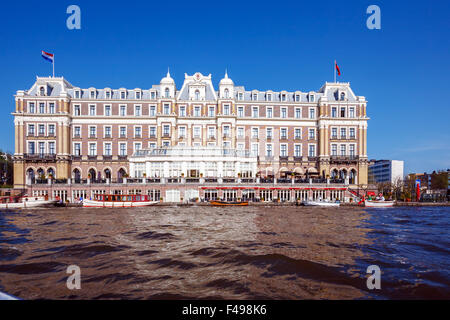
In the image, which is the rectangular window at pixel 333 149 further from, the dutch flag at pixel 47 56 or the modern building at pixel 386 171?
the modern building at pixel 386 171

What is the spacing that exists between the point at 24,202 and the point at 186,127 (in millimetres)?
28424

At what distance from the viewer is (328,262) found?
10891 millimetres

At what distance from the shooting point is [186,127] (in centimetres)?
4991

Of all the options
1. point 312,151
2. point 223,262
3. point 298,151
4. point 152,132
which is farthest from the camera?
point 312,151

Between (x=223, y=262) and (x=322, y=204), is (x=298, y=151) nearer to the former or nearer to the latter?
(x=322, y=204)

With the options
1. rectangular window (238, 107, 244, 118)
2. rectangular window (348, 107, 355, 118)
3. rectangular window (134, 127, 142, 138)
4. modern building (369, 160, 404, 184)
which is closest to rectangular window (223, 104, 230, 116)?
rectangular window (238, 107, 244, 118)

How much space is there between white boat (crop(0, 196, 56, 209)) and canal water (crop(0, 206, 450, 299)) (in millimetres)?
18684

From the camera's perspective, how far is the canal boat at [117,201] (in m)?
33.2

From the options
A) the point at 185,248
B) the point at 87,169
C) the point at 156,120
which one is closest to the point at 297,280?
the point at 185,248

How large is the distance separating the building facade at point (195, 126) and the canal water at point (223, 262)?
32257mm

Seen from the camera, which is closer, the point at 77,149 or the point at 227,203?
the point at 227,203

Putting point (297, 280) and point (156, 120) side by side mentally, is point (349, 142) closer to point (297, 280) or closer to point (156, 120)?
point (156, 120)

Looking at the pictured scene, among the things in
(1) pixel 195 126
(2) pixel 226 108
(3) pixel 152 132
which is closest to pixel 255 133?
(2) pixel 226 108

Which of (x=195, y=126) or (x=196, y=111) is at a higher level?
(x=196, y=111)
